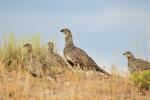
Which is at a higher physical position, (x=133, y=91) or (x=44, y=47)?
(x=44, y=47)

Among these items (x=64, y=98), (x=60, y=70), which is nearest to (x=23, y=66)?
(x=60, y=70)

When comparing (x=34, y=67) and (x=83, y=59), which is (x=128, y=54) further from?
(x=34, y=67)

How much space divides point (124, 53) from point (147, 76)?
13.4 ft

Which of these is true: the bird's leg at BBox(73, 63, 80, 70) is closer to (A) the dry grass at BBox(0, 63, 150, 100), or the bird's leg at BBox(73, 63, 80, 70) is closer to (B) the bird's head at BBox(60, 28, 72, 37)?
(A) the dry grass at BBox(0, 63, 150, 100)

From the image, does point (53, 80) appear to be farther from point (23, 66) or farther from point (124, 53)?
point (124, 53)

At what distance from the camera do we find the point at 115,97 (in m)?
11.9

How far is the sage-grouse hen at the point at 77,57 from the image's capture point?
16.8 metres

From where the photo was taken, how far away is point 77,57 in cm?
1673

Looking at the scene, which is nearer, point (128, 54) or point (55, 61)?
point (55, 61)

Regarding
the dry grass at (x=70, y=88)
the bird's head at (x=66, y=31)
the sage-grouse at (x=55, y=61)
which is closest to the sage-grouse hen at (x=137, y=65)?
the dry grass at (x=70, y=88)

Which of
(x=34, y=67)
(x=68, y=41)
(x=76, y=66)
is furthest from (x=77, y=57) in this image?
(x=34, y=67)

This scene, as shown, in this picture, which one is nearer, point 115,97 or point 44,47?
point 115,97

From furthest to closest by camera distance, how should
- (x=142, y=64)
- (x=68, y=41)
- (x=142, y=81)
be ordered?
(x=68, y=41) < (x=142, y=64) < (x=142, y=81)

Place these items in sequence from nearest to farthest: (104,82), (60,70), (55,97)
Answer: (55,97) < (104,82) < (60,70)
